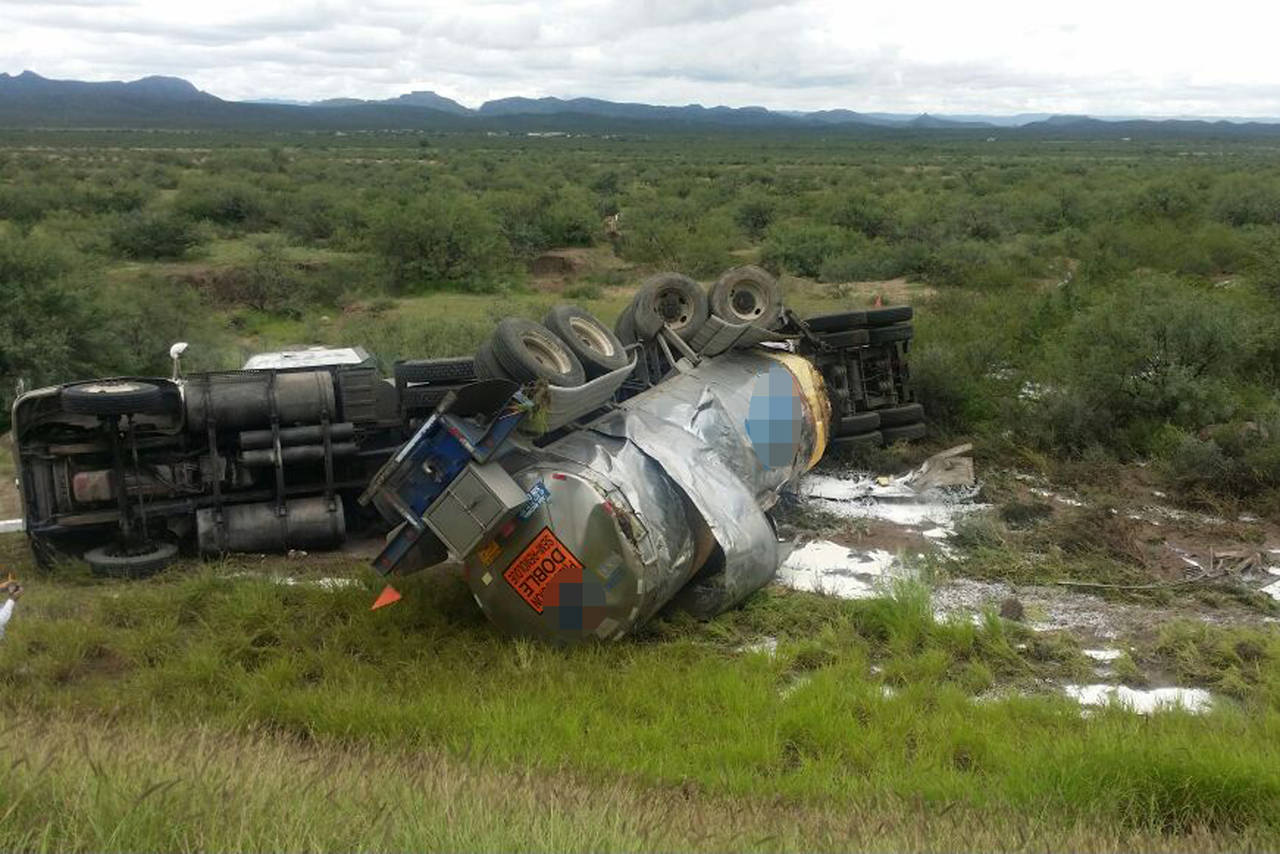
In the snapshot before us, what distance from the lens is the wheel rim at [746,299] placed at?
10743mm

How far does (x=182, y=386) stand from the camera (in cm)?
882

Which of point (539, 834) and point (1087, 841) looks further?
point (1087, 841)

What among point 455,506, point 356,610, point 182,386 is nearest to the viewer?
point 455,506

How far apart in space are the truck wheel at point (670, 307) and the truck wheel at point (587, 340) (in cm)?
80

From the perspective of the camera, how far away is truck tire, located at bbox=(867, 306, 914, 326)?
11.8m

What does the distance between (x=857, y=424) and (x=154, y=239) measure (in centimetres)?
2033

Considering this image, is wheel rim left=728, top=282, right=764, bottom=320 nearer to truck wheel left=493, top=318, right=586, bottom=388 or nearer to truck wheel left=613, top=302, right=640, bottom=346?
truck wheel left=613, top=302, right=640, bottom=346

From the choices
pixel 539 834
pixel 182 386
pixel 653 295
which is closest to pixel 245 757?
pixel 539 834

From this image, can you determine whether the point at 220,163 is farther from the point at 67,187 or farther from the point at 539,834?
the point at 539,834

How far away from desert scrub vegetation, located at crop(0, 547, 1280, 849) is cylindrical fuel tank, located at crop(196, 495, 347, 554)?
0.26m

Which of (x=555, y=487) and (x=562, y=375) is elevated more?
(x=562, y=375)

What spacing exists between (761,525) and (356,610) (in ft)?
9.22

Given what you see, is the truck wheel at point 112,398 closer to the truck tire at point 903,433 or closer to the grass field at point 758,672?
the grass field at point 758,672

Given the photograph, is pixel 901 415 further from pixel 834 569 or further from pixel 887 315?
pixel 834 569
